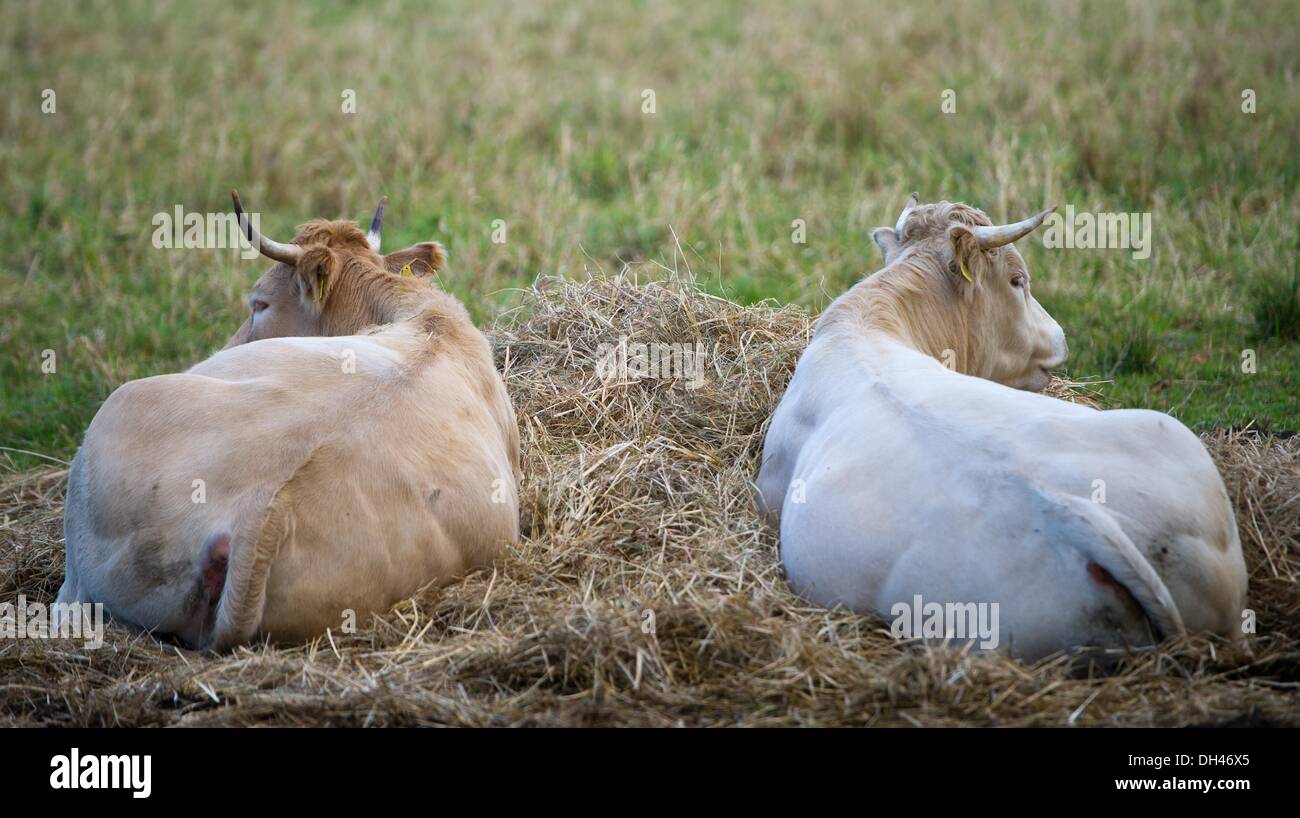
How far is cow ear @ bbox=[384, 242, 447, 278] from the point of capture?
639cm

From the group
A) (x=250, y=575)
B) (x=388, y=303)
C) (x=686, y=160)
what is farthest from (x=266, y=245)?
(x=686, y=160)

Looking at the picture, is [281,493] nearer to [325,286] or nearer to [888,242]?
[325,286]

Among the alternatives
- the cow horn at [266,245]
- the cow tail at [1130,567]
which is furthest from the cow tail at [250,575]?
the cow tail at [1130,567]

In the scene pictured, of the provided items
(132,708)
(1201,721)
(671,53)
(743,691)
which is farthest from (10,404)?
(671,53)

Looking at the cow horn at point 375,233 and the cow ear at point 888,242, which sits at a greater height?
the cow horn at point 375,233

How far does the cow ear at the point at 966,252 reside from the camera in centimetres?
584

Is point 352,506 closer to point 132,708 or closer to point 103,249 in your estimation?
point 132,708

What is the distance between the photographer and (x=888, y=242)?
6.35 m

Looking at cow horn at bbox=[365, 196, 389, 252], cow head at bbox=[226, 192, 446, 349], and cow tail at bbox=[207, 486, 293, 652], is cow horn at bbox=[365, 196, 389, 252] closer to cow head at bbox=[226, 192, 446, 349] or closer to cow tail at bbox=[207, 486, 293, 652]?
cow head at bbox=[226, 192, 446, 349]

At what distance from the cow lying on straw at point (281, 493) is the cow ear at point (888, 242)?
2166 mm

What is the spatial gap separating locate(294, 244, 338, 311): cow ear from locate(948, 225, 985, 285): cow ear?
2.80 m

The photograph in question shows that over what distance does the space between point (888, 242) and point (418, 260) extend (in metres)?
2.29

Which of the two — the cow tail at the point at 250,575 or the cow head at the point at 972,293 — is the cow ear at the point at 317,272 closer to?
the cow tail at the point at 250,575
